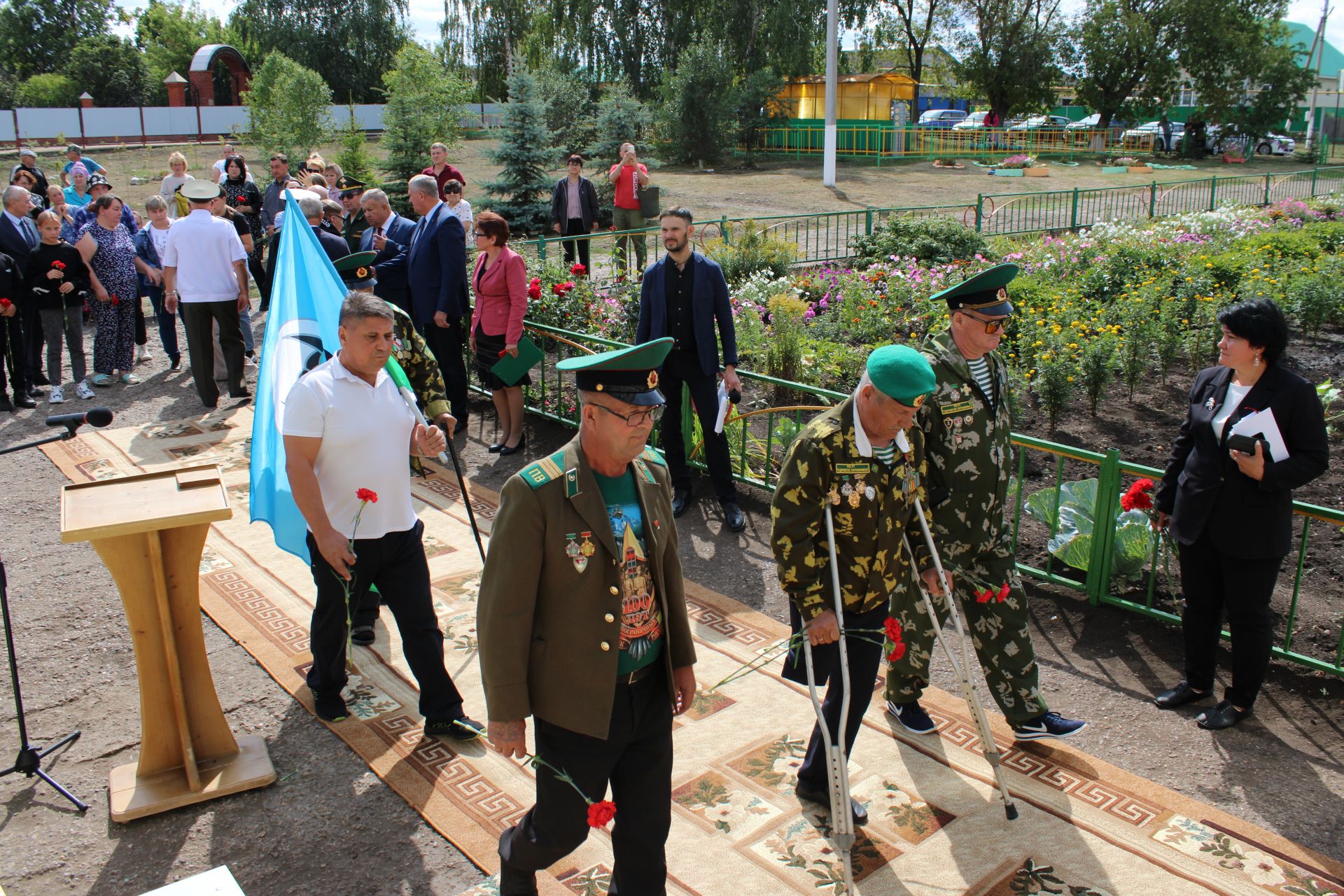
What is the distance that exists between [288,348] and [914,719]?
151 inches

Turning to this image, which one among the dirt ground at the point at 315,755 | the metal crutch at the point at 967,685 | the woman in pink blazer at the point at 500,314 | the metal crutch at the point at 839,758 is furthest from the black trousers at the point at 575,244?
the metal crutch at the point at 839,758

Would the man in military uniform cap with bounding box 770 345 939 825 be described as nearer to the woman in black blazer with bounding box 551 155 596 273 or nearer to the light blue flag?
the light blue flag

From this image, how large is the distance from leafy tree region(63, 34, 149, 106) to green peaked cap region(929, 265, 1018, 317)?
66119 mm

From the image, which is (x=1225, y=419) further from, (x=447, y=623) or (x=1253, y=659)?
(x=447, y=623)

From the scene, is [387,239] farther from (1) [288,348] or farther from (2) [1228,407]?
(2) [1228,407]

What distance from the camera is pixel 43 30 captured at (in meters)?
65.1

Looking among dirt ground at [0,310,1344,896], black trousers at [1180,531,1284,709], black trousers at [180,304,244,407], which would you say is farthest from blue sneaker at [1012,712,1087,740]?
black trousers at [180,304,244,407]

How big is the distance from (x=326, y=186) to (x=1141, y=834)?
9.98m

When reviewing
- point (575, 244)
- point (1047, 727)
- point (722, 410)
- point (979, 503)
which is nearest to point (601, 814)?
point (979, 503)

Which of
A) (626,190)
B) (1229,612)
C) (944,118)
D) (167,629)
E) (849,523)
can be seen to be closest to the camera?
(849,523)

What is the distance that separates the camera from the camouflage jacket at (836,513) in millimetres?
3617

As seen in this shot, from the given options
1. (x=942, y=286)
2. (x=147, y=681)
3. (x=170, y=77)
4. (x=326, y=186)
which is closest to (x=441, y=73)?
(x=326, y=186)

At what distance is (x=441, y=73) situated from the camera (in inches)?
1091

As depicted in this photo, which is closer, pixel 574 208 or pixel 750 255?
pixel 574 208
